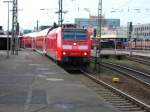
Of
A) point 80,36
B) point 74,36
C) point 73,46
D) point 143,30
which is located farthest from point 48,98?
point 143,30

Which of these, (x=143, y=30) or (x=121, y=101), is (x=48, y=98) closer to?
(x=121, y=101)

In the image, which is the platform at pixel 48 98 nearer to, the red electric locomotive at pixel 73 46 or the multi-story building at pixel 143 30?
the red electric locomotive at pixel 73 46

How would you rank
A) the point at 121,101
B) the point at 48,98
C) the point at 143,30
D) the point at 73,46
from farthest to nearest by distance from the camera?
the point at 143,30 < the point at 73,46 < the point at 121,101 < the point at 48,98

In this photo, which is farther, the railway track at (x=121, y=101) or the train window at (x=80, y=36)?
the train window at (x=80, y=36)

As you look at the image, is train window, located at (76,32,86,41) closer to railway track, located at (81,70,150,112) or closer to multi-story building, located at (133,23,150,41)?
railway track, located at (81,70,150,112)

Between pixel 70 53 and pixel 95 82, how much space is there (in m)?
7.54

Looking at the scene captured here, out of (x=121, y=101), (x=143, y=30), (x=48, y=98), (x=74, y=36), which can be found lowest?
(x=121, y=101)

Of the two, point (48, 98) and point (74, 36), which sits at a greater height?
point (74, 36)

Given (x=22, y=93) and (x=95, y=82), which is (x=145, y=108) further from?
(x=95, y=82)

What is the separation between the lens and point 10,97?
1645cm

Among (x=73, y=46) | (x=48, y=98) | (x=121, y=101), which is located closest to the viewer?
(x=48, y=98)

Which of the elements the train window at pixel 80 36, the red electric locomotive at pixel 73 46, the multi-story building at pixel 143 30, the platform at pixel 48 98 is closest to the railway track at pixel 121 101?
the platform at pixel 48 98

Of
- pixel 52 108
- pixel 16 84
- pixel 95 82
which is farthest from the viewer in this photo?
pixel 95 82

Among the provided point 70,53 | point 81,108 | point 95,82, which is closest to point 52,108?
point 81,108
